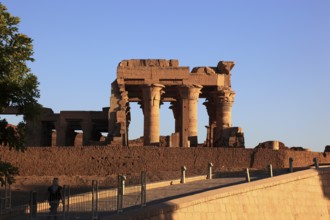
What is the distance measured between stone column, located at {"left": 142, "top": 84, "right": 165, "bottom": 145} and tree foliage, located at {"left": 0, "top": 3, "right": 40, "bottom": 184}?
90.5 feet

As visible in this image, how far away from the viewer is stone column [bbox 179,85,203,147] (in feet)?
146

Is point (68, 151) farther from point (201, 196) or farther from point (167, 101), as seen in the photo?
point (201, 196)

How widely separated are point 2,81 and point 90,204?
384cm

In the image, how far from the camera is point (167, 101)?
51.4 meters

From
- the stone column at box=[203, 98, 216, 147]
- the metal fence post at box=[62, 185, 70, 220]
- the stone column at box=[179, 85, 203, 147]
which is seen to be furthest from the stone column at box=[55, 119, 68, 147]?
the metal fence post at box=[62, 185, 70, 220]

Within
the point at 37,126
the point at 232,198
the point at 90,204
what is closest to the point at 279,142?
the point at 37,126

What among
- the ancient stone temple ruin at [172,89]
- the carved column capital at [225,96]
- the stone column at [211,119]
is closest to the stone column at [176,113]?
the stone column at [211,119]

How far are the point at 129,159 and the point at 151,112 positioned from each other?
6480mm

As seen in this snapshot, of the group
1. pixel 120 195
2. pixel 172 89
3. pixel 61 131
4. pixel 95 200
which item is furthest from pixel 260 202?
pixel 61 131

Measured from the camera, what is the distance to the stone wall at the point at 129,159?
38.3 metres

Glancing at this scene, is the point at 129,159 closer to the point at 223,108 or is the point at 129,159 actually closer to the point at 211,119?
the point at 223,108

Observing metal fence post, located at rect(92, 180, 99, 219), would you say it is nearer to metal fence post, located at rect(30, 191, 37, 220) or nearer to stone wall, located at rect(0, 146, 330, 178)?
metal fence post, located at rect(30, 191, 37, 220)

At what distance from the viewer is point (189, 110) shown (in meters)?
44.8

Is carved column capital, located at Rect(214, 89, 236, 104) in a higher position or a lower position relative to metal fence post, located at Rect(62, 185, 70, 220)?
higher
